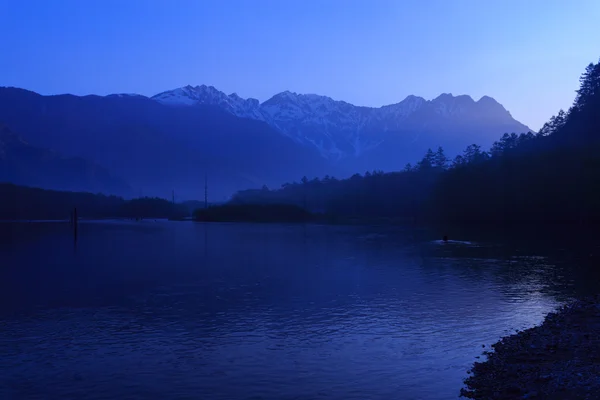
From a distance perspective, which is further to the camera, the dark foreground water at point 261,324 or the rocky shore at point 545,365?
the dark foreground water at point 261,324

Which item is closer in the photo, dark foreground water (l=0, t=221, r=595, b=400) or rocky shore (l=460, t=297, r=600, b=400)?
rocky shore (l=460, t=297, r=600, b=400)

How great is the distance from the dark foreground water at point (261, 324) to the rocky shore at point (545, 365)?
148cm

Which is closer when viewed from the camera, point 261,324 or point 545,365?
point 545,365

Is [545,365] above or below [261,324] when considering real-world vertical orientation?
above

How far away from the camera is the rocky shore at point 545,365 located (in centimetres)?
2212

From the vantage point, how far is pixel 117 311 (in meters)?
44.1

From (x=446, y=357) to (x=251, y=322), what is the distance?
15.1 metres

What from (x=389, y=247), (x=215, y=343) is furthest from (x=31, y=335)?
(x=389, y=247)

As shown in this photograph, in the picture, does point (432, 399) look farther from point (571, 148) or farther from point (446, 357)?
point (571, 148)

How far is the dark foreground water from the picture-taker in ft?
85.3

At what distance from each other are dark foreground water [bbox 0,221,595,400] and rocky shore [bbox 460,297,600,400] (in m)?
1.48

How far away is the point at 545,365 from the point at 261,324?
1955 centimetres

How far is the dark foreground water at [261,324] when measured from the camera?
26000 millimetres

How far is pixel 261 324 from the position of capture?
3884cm
